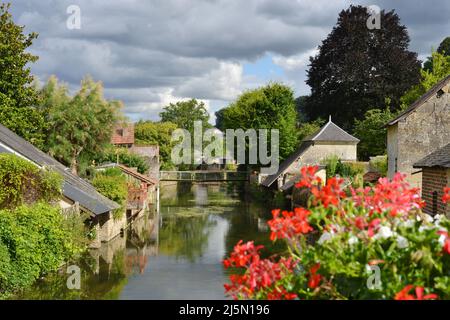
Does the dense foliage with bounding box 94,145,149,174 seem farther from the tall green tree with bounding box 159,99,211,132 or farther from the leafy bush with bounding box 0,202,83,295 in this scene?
the tall green tree with bounding box 159,99,211,132

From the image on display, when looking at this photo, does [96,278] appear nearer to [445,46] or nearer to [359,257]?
[359,257]

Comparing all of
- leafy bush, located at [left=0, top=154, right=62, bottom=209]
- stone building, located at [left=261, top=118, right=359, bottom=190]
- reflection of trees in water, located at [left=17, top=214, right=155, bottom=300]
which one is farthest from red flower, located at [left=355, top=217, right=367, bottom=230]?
stone building, located at [left=261, top=118, right=359, bottom=190]

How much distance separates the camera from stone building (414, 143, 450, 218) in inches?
722

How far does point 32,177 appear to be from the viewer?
69.0 ft

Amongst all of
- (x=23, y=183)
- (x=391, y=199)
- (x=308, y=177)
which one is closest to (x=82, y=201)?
(x=23, y=183)

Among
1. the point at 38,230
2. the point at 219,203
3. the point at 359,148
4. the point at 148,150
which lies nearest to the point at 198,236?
the point at 38,230

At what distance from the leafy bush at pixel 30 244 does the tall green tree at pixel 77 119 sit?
18939 mm

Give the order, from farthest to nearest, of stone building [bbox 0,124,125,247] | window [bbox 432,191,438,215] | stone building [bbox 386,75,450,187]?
stone building [bbox 386,75,450,187] < stone building [bbox 0,124,125,247] < window [bbox 432,191,438,215]

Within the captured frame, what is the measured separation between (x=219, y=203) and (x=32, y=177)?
3296 cm

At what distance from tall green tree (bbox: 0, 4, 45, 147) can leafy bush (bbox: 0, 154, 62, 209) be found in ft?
54.4

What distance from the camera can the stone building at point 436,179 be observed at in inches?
722

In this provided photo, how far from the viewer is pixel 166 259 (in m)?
24.7

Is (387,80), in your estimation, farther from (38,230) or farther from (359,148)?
(38,230)

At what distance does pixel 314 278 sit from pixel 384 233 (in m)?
0.62
